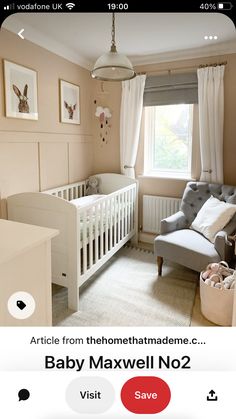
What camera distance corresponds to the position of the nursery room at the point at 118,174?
1.07m

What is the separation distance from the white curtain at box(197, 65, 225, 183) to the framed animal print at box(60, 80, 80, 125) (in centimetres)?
85

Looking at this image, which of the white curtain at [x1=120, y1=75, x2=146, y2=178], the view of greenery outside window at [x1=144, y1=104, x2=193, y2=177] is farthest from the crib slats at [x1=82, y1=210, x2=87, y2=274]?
the white curtain at [x1=120, y1=75, x2=146, y2=178]

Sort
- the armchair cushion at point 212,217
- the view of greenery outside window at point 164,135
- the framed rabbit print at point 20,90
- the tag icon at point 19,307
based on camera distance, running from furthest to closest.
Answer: the armchair cushion at point 212,217, the view of greenery outside window at point 164,135, the framed rabbit print at point 20,90, the tag icon at point 19,307

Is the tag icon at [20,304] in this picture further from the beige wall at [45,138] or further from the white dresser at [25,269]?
the beige wall at [45,138]

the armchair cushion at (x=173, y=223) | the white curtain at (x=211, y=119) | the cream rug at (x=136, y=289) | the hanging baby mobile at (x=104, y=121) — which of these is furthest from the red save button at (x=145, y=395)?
the hanging baby mobile at (x=104, y=121)

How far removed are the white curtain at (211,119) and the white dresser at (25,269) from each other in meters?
1.05

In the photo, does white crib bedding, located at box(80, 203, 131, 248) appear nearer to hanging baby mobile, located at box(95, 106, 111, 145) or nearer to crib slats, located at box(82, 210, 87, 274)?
crib slats, located at box(82, 210, 87, 274)

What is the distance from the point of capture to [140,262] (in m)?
2.13

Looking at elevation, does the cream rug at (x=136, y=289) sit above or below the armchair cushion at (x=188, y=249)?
below

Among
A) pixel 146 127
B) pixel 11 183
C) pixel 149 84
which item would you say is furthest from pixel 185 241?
pixel 149 84

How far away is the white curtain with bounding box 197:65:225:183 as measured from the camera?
141cm

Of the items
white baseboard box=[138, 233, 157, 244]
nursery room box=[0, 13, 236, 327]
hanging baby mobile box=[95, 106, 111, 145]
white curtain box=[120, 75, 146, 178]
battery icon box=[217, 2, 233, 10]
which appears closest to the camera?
battery icon box=[217, 2, 233, 10]

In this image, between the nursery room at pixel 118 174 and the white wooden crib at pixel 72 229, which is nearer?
the nursery room at pixel 118 174

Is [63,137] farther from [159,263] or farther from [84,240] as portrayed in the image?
[159,263]
